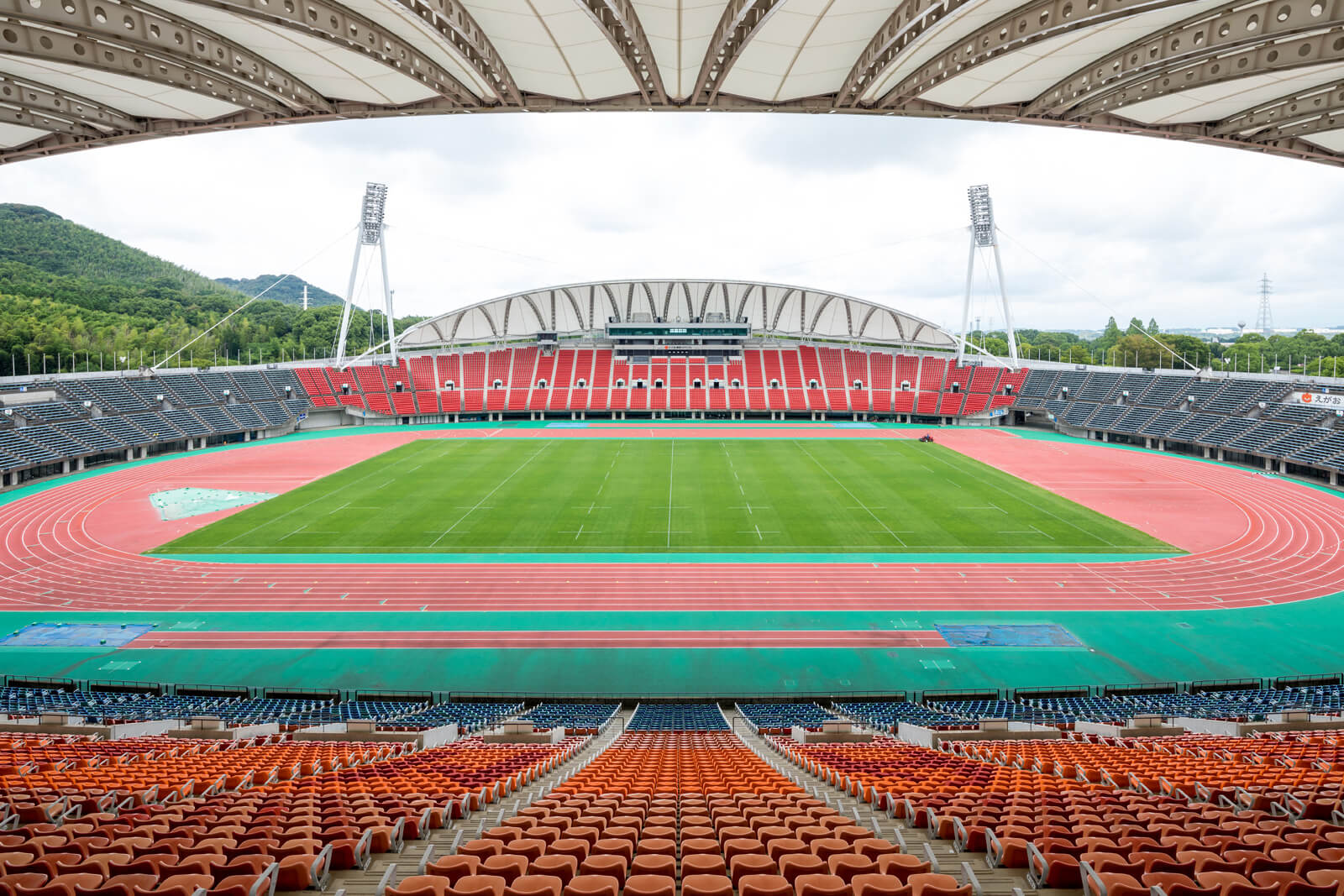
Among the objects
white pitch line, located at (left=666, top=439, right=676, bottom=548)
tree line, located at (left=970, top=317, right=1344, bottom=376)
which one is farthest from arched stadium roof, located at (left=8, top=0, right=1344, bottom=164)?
tree line, located at (left=970, top=317, right=1344, bottom=376)

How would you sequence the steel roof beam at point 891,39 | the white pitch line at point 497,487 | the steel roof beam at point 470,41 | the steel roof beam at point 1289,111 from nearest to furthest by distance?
the steel roof beam at point 470,41, the steel roof beam at point 891,39, the steel roof beam at point 1289,111, the white pitch line at point 497,487

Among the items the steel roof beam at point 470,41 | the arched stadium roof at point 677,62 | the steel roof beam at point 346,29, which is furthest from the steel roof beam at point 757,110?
the steel roof beam at point 346,29

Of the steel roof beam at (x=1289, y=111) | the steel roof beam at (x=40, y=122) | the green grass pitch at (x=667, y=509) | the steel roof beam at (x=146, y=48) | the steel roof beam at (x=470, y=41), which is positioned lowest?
the green grass pitch at (x=667, y=509)

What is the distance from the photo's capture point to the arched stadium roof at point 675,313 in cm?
8338

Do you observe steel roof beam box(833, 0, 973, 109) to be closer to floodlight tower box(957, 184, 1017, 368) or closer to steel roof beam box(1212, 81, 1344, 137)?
steel roof beam box(1212, 81, 1344, 137)

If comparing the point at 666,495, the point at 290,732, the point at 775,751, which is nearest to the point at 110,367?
the point at 666,495

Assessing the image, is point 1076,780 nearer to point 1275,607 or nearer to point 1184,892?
point 1184,892

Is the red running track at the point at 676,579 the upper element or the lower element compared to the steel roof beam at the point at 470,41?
lower

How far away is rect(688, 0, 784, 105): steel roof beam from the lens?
11.0 meters

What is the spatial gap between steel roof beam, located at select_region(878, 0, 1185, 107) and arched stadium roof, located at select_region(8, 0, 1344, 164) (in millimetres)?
35

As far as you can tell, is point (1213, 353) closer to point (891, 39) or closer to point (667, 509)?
point (667, 509)

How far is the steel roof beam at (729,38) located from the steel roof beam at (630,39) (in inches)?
33.5

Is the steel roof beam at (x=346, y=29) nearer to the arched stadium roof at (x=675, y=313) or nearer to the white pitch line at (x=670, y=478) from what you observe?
the white pitch line at (x=670, y=478)

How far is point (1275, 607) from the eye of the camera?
24812 mm
